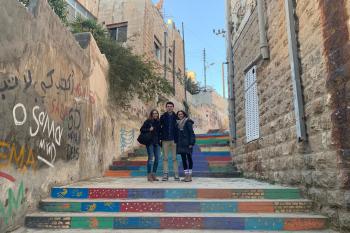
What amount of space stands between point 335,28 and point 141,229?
3725 mm

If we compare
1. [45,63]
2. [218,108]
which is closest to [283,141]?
[45,63]

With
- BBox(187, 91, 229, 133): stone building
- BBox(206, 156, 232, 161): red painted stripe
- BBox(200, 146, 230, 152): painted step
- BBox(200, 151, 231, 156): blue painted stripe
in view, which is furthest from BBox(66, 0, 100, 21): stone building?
BBox(187, 91, 229, 133): stone building

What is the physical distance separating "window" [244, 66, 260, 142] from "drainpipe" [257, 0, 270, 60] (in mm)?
964

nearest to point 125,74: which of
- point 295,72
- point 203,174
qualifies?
point 203,174

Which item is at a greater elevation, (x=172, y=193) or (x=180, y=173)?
(x=180, y=173)

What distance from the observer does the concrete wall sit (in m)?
4.33

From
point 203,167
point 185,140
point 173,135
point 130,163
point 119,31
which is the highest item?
point 119,31

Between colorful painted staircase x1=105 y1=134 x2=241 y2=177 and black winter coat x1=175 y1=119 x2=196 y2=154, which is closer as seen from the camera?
black winter coat x1=175 y1=119 x2=196 y2=154

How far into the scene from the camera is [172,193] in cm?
549

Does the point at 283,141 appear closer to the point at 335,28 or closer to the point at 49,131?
the point at 335,28

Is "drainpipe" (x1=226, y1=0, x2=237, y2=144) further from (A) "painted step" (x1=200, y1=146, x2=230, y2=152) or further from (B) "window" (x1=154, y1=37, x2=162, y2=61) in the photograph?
(B) "window" (x1=154, y1=37, x2=162, y2=61)

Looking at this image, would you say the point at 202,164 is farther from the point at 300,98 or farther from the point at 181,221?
the point at 181,221

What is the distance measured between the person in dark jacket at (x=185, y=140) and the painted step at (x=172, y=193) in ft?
4.68

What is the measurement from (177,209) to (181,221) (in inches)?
16.8
